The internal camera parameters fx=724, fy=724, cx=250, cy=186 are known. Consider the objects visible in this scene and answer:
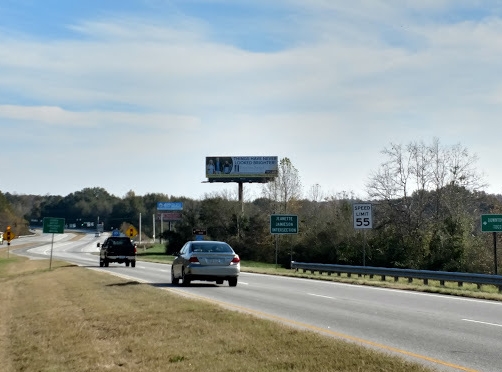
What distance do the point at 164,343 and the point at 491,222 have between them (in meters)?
20.7

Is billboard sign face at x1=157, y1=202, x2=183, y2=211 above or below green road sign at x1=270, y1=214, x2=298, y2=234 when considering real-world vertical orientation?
above

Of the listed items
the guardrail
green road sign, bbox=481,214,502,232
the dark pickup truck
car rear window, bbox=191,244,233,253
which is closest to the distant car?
car rear window, bbox=191,244,233,253

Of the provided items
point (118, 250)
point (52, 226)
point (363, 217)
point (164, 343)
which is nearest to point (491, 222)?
point (363, 217)

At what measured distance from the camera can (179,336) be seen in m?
11.6

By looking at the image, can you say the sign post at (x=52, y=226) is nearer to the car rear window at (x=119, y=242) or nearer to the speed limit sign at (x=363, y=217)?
the car rear window at (x=119, y=242)

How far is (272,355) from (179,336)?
2540mm

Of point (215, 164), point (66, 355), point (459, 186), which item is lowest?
point (66, 355)

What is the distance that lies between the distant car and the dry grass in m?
5.52

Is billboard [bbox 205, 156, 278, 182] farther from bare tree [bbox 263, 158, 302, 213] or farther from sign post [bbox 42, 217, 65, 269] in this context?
sign post [bbox 42, 217, 65, 269]

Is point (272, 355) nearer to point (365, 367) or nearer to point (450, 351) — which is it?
point (365, 367)

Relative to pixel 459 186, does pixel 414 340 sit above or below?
below

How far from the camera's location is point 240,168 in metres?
107

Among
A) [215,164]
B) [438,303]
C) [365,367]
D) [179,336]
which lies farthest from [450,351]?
[215,164]

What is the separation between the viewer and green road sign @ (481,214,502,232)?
28484 millimetres
